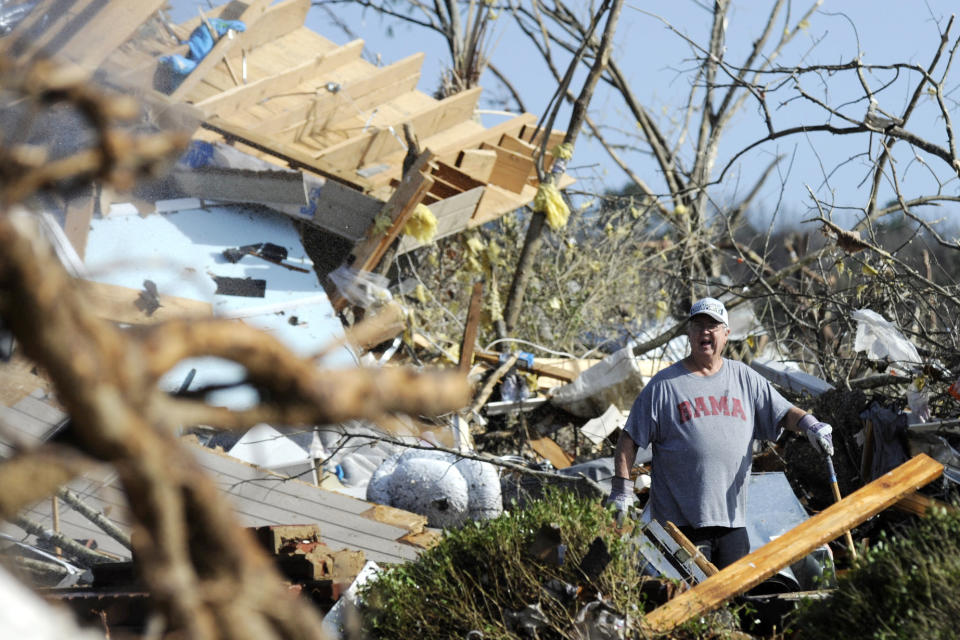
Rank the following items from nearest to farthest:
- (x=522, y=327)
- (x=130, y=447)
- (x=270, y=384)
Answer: (x=130, y=447)
(x=270, y=384)
(x=522, y=327)

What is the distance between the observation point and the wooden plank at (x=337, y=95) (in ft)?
33.0

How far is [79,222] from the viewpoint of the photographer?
8.08 m

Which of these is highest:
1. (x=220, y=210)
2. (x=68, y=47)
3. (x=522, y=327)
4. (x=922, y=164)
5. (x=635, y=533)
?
(x=922, y=164)

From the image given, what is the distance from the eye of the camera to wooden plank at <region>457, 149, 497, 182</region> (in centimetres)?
1052

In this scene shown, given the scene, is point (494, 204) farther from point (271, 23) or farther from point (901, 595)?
point (901, 595)

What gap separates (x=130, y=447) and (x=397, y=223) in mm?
8320

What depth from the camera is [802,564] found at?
482cm

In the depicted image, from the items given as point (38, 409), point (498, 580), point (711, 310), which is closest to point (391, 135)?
point (38, 409)

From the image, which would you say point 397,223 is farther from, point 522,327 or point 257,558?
point 257,558

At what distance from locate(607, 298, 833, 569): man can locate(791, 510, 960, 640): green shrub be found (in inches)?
50.1

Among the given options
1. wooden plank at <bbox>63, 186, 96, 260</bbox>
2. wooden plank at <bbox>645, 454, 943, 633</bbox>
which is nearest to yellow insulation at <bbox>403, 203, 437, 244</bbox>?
wooden plank at <bbox>63, 186, 96, 260</bbox>

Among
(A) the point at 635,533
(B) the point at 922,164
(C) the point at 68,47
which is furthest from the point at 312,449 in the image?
(B) the point at 922,164

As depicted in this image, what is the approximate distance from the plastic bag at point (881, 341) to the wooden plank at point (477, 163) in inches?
188

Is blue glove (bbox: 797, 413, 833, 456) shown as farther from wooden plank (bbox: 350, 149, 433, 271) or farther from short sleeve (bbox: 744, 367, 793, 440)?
wooden plank (bbox: 350, 149, 433, 271)
